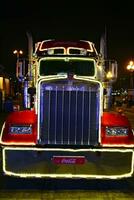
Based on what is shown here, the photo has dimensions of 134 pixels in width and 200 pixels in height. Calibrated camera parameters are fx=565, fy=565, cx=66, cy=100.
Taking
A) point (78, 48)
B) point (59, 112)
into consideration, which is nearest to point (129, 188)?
point (59, 112)

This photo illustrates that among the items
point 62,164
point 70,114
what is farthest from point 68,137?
point 62,164

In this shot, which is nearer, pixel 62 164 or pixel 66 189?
pixel 62 164

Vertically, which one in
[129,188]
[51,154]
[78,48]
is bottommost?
[129,188]

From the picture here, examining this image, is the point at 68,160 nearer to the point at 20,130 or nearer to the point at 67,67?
the point at 20,130

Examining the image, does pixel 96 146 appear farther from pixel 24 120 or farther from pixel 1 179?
pixel 1 179

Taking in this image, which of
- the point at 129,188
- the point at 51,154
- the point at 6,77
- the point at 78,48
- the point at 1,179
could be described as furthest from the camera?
the point at 6,77

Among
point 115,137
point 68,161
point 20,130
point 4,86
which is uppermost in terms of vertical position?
point 20,130

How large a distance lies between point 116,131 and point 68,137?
2.87 ft

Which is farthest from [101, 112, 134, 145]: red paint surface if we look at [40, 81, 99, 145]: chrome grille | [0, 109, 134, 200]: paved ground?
[0, 109, 134, 200]: paved ground

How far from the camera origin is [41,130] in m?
10.0

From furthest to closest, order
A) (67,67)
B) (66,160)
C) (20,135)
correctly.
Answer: (67,67) → (20,135) → (66,160)

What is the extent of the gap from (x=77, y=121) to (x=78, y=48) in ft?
16.0

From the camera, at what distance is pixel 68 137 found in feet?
32.7

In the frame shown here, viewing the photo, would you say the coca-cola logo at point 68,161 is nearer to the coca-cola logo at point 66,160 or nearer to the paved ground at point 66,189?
the coca-cola logo at point 66,160
